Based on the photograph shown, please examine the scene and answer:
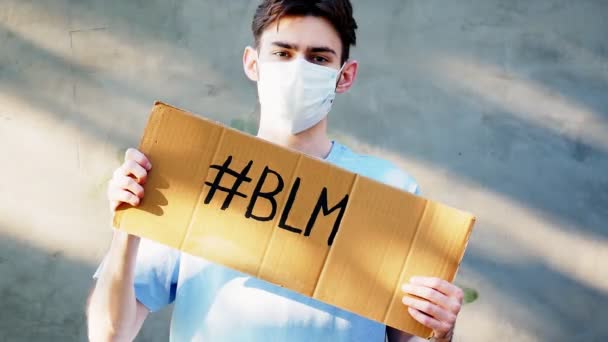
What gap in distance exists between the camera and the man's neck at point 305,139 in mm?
1393

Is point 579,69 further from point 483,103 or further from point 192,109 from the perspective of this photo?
point 192,109

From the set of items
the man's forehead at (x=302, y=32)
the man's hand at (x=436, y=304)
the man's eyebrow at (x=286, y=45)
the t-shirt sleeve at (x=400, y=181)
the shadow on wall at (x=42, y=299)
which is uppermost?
the man's forehead at (x=302, y=32)

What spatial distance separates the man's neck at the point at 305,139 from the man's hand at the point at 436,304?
40 cm

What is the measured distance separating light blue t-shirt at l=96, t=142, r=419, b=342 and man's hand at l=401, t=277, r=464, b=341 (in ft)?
0.57

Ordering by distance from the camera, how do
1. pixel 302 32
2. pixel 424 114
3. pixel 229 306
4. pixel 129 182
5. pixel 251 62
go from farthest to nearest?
pixel 424 114 → pixel 251 62 → pixel 302 32 → pixel 229 306 → pixel 129 182

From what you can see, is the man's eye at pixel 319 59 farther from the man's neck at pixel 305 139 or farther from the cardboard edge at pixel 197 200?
the cardboard edge at pixel 197 200

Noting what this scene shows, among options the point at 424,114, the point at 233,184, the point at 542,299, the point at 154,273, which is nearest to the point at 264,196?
the point at 233,184

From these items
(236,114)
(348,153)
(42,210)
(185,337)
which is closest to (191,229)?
(185,337)

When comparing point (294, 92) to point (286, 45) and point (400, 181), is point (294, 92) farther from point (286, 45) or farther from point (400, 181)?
point (400, 181)

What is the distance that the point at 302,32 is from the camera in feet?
4.46

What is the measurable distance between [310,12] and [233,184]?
46 centimetres

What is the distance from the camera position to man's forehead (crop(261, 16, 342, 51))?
1.36 m

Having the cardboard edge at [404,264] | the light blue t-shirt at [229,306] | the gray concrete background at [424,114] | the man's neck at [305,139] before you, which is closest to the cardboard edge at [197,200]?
the light blue t-shirt at [229,306]

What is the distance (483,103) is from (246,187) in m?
1.85
